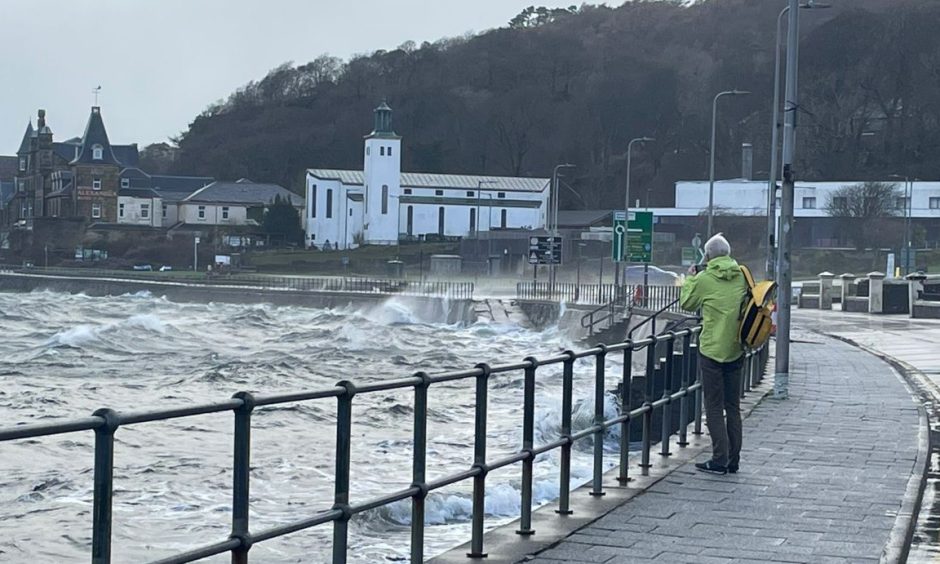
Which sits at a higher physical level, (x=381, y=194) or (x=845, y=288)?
(x=381, y=194)

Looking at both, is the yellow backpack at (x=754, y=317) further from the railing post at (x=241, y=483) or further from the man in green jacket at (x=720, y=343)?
the railing post at (x=241, y=483)

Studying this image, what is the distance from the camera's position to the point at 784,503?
33.8 feet

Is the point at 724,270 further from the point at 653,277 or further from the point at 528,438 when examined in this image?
the point at 653,277

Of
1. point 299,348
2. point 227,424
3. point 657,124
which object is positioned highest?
point 657,124

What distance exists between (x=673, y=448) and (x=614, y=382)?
4869 mm

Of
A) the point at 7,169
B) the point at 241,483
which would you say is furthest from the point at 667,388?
the point at 7,169

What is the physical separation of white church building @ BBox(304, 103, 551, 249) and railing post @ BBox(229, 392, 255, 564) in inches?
4456

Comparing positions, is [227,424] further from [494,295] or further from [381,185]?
[381,185]

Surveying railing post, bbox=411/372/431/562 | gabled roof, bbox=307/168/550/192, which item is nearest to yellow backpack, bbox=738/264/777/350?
railing post, bbox=411/372/431/562

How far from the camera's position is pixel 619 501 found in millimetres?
10109

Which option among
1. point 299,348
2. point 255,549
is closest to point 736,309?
point 255,549

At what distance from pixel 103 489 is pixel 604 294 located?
5764 cm

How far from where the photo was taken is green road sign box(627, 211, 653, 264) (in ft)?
127

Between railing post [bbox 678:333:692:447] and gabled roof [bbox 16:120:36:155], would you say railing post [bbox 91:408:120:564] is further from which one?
gabled roof [bbox 16:120:36:155]
